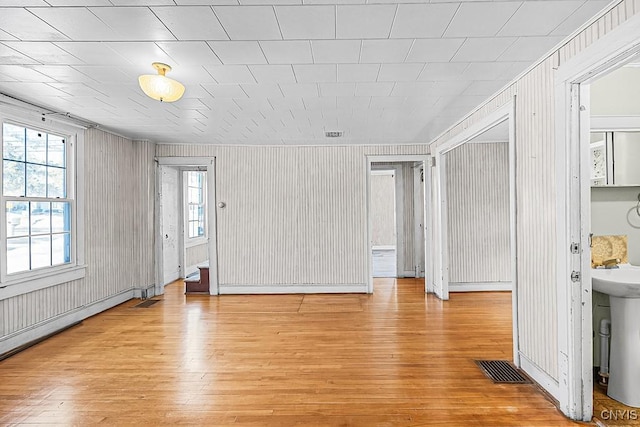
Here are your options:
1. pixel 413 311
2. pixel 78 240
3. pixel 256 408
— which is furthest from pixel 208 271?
pixel 256 408

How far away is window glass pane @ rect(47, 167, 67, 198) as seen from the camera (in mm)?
4050

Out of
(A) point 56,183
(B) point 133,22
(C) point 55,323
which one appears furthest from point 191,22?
(C) point 55,323

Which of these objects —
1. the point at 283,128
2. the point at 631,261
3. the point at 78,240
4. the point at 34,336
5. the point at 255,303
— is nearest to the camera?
the point at 631,261

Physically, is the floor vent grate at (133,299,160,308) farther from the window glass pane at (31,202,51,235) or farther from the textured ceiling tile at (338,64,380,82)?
the textured ceiling tile at (338,64,380,82)

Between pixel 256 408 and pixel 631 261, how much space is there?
3.12m

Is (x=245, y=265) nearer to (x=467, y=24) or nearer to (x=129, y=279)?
(x=129, y=279)

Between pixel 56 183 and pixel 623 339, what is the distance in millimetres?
5527

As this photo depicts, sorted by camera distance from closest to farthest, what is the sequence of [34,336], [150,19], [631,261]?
[150,19] < [631,261] < [34,336]

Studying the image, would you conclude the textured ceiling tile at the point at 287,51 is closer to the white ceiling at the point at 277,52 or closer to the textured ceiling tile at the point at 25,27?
the white ceiling at the point at 277,52

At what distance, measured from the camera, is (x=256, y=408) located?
2445mm

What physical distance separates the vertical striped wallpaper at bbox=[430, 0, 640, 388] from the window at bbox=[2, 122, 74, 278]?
4.70m

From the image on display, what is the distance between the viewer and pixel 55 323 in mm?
4035

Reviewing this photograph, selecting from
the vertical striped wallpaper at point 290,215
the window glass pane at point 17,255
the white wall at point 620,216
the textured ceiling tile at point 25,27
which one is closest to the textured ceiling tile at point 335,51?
the textured ceiling tile at point 25,27

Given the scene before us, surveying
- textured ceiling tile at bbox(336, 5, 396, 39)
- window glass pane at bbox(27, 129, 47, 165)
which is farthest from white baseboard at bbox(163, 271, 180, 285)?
textured ceiling tile at bbox(336, 5, 396, 39)
